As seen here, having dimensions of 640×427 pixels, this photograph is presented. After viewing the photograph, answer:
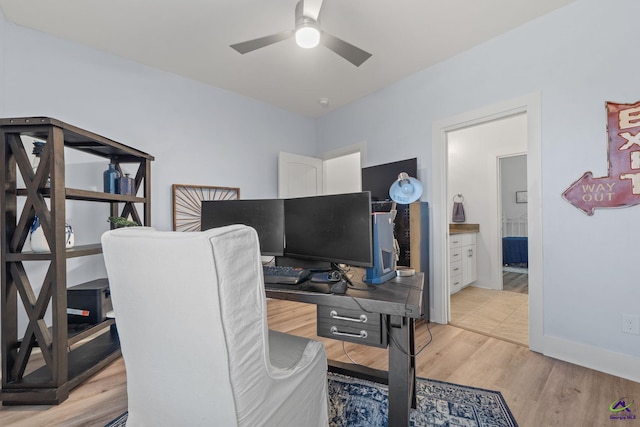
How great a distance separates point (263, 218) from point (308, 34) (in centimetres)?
126

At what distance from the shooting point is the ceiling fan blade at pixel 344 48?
192cm

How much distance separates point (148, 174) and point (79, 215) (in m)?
0.68

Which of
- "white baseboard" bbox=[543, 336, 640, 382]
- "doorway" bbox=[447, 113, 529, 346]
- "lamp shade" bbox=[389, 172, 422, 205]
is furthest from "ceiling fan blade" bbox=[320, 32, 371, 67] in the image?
"white baseboard" bbox=[543, 336, 640, 382]

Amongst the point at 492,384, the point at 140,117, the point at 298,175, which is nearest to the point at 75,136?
the point at 140,117

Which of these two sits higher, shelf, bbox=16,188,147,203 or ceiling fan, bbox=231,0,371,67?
ceiling fan, bbox=231,0,371,67

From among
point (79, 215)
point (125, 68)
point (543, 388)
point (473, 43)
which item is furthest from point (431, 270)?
point (125, 68)

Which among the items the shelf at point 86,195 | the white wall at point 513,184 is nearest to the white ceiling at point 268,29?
the shelf at point 86,195

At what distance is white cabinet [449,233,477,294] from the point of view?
376 centimetres

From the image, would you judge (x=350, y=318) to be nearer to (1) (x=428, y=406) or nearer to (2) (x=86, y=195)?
(1) (x=428, y=406)

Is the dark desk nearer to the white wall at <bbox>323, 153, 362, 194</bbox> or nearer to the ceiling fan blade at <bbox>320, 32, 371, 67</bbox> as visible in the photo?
the ceiling fan blade at <bbox>320, 32, 371, 67</bbox>

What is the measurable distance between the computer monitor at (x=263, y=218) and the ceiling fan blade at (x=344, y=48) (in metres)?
1.19

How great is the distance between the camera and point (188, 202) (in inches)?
125

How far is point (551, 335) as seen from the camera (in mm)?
2145

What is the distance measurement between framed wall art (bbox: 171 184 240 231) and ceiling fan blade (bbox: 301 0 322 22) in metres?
2.19
